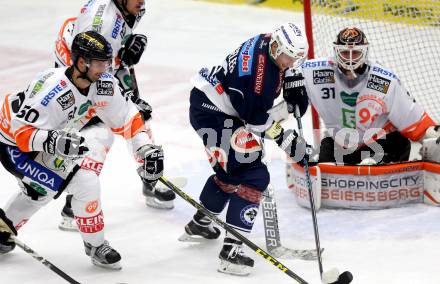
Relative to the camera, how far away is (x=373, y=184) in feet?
17.2

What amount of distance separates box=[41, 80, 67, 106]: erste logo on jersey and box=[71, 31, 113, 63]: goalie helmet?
A: 0.12 metres

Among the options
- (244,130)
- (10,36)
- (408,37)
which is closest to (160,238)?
(244,130)

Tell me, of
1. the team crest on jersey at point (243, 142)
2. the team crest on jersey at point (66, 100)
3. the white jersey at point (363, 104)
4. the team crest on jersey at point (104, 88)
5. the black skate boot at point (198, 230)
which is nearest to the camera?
the team crest on jersey at point (66, 100)

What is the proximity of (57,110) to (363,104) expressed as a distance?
5.78 feet

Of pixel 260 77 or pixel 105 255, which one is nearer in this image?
pixel 260 77

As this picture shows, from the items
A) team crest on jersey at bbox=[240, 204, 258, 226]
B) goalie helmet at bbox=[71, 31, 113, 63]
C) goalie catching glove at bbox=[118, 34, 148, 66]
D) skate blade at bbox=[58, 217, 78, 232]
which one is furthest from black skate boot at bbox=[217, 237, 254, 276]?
goalie catching glove at bbox=[118, 34, 148, 66]

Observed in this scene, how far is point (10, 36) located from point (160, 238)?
14.7ft

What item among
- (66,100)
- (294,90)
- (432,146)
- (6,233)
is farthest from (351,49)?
→ (6,233)

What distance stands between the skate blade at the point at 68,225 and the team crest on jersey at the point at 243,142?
1.04 meters

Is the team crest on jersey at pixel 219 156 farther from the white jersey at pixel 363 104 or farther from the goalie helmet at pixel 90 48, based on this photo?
the white jersey at pixel 363 104

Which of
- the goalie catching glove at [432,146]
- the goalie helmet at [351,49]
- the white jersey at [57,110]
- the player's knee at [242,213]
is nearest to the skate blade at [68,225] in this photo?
the white jersey at [57,110]

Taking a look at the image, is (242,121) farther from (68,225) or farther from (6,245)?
(6,245)

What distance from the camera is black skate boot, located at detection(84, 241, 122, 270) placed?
4676mm

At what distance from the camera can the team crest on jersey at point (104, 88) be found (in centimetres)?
458
